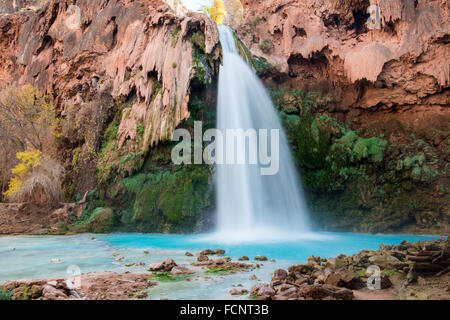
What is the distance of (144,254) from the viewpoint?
7492 millimetres

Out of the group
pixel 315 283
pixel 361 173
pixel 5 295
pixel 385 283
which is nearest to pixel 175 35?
pixel 361 173

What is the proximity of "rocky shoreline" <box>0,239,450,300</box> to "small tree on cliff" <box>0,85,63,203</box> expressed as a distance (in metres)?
9.85

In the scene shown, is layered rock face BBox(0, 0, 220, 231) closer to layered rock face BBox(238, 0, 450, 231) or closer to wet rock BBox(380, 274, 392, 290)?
layered rock face BBox(238, 0, 450, 231)

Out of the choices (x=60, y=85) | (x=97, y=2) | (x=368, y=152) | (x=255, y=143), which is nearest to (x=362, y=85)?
(x=368, y=152)

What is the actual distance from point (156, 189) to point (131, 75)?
19.8ft

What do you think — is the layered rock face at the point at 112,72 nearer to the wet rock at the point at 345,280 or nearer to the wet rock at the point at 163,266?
the wet rock at the point at 163,266

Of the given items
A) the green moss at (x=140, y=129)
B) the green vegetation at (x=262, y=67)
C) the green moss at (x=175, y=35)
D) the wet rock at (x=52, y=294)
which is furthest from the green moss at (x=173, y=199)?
the wet rock at (x=52, y=294)

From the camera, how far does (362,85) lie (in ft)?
48.7

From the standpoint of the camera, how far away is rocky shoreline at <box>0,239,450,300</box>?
3.92m

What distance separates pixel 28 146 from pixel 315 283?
1576 centimetres

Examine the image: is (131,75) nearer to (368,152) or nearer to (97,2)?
(97,2)

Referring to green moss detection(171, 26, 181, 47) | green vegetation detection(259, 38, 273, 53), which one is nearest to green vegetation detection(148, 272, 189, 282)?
green moss detection(171, 26, 181, 47)

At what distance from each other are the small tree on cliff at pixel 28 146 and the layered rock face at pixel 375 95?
1099 centimetres

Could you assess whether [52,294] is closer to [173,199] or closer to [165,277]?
[165,277]
